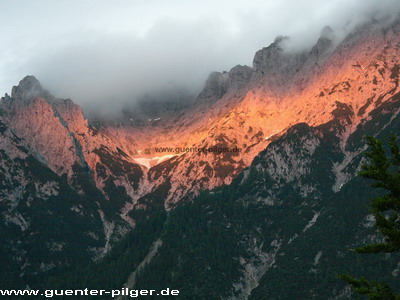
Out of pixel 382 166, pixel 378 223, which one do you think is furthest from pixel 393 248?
pixel 382 166

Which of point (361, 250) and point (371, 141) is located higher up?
point (371, 141)

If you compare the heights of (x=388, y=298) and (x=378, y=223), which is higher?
(x=378, y=223)

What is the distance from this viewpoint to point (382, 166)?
41.4 meters

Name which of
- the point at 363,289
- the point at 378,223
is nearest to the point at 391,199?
the point at 378,223

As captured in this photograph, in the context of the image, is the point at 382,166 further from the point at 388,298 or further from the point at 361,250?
the point at 388,298

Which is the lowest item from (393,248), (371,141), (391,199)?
(393,248)

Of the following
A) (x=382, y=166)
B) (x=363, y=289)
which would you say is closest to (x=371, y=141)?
(x=382, y=166)

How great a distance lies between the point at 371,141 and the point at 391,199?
13.6 ft

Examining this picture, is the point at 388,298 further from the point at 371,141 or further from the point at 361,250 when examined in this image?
the point at 371,141

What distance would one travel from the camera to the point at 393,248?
4081 centimetres

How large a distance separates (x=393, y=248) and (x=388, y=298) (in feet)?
10.7

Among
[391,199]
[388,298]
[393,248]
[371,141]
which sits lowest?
[388,298]

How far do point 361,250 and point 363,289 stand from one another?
111 inches

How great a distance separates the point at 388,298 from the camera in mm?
40031
